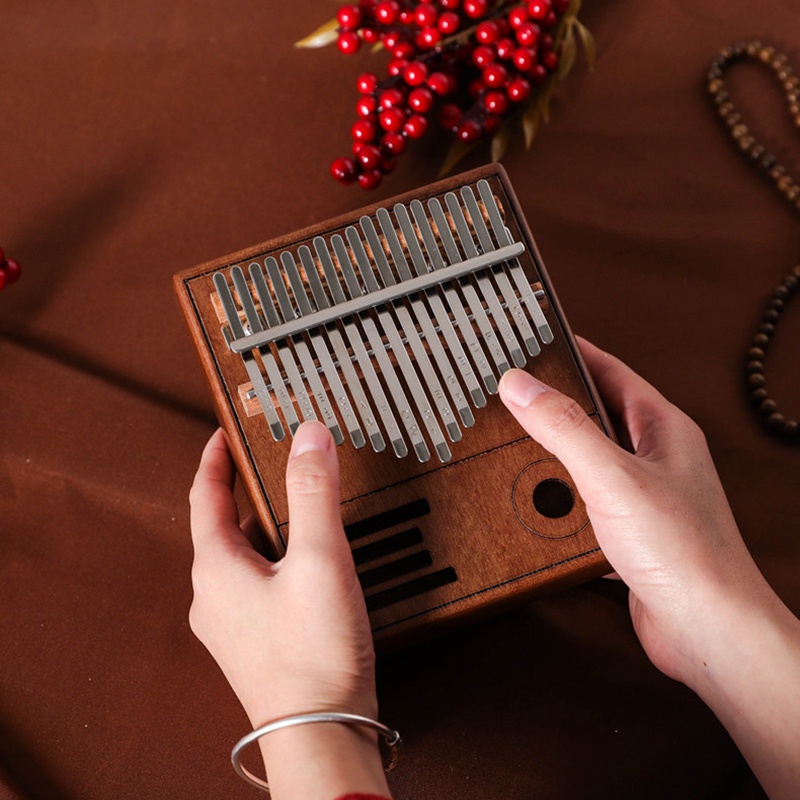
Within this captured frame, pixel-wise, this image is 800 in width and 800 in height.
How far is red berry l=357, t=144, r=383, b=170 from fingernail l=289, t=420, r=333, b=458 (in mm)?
415

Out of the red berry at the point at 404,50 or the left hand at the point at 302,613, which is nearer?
the left hand at the point at 302,613

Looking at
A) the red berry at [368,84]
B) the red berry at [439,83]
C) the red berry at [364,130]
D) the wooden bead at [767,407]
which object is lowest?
the wooden bead at [767,407]

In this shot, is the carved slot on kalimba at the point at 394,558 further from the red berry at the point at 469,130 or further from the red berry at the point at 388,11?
the red berry at the point at 388,11

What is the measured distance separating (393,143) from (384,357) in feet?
1.18

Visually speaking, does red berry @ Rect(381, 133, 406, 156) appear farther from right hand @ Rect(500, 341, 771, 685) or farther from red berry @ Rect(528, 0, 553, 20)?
right hand @ Rect(500, 341, 771, 685)

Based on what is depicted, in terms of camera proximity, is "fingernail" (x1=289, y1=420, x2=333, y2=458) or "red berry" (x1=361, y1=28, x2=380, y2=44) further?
"red berry" (x1=361, y1=28, x2=380, y2=44)

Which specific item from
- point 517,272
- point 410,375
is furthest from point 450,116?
point 410,375

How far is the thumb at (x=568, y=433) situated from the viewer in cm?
77

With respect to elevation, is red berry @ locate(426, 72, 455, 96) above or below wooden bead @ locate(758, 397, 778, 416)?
above

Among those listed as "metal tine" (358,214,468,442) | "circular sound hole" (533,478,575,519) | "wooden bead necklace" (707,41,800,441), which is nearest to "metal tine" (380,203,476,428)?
"metal tine" (358,214,468,442)

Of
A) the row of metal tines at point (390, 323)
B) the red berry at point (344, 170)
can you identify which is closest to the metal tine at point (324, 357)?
the row of metal tines at point (390, 323)

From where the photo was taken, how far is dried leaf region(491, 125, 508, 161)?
1085 millimetres

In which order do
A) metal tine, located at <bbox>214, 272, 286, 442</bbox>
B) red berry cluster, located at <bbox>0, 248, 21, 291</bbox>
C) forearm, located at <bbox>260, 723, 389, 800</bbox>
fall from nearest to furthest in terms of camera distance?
forearm, located at <bbox>260, 723, 389, 800</bbox>, metal tine, located at <bbox>214, 272, 286, 442</bbox>, red berry cluster, located at <bbox>0, 248, 21, 291</bbox>

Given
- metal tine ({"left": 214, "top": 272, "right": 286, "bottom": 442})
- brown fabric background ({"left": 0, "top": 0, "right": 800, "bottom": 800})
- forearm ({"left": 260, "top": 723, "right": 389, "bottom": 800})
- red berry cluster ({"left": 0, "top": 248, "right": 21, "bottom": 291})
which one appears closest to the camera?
forearm ({"left": 260, "top": 723, "right": 389, "bottom": 800})
